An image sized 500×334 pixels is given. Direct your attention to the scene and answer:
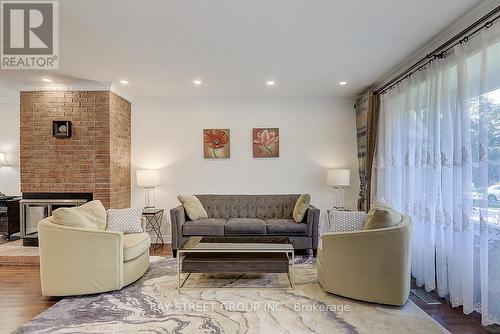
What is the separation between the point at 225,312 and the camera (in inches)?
101

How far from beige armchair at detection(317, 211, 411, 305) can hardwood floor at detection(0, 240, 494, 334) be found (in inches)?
13.1

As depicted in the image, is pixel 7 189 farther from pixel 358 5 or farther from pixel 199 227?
pixel 358 5

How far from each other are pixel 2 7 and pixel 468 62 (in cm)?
422

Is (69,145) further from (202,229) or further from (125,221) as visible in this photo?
(202,229)

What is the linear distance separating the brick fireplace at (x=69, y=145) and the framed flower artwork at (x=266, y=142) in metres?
2.49

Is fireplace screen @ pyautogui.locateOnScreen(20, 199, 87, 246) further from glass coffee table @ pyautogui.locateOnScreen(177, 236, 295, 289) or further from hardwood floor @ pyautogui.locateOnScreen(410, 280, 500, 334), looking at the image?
hardwood floor @ pyautogui.locateOnScreen(410, 280, 500, 334)

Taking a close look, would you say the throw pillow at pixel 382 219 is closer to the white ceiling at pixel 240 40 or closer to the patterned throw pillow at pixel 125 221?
the white ceiling at pixel 240 40

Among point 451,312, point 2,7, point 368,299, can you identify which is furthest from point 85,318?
point 451,312

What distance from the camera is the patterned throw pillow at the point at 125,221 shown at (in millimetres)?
3631

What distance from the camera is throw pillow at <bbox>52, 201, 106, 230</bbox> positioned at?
2982 millimetres

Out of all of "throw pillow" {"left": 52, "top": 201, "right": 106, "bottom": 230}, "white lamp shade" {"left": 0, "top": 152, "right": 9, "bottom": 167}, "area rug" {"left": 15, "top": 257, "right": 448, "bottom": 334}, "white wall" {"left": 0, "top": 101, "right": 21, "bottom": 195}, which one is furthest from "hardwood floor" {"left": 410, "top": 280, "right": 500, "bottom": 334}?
"white lamp shade" {"left": 0, "top": 152, "right": 9, "bottom": 167}

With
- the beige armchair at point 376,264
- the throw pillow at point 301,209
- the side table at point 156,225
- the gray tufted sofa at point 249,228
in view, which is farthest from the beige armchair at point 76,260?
the throw pillow at point 301,209

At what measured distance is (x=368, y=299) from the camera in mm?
2676

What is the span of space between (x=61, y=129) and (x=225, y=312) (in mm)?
3947
